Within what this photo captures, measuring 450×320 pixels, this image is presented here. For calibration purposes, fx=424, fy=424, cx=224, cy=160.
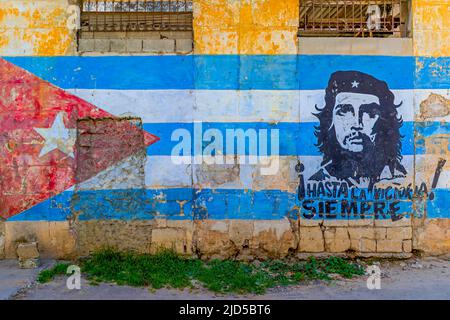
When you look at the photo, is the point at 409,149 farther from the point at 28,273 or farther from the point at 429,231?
the point at 28,273

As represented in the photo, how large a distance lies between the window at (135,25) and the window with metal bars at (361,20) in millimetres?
1653

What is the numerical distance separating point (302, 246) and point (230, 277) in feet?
3.88

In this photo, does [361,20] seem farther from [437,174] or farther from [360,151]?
[437,174]

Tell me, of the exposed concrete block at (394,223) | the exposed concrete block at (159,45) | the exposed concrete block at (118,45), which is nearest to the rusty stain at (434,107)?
→ the exposed concrete block at (394,223)

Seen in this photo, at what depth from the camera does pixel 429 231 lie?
5.76m

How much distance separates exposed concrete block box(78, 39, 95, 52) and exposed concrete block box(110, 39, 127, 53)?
0.87ft

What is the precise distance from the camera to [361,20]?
5875 mm

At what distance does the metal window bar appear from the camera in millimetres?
5773

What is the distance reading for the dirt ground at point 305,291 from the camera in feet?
15.0

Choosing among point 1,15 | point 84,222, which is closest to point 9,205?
point 84,222

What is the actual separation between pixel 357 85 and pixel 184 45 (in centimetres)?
240

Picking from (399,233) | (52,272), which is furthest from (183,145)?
(399,233)

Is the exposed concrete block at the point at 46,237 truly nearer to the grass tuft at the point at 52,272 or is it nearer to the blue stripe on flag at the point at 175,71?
the grass tuft at the point at 52,272

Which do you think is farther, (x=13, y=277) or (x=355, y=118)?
(x=355, y=118)
